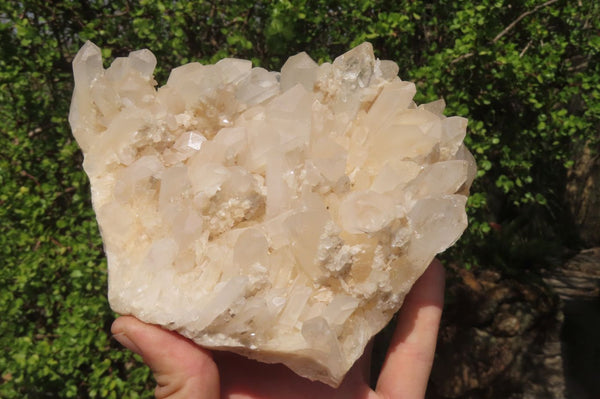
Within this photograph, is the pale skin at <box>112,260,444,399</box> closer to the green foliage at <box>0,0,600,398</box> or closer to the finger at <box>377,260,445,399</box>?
the finger at <box>377,260,445,399</box>

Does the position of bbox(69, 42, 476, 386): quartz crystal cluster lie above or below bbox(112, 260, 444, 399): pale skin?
above

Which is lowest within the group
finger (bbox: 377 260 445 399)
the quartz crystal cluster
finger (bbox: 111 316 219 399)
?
finger (bbox: 377 260 445 399)

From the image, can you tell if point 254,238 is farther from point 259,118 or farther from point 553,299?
point 553,299

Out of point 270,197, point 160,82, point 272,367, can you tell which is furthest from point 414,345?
point 160,82

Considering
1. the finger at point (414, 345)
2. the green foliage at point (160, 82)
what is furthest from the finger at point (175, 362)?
the green foliage at point (160, 82)

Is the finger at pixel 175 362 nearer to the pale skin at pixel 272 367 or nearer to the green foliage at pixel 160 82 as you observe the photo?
the pale skin at pixel 272 367

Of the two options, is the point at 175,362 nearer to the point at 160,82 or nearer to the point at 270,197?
the point at 270,197

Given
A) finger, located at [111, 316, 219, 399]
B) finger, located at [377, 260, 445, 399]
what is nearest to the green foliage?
finger, located at [377, 260, 445, 399]
